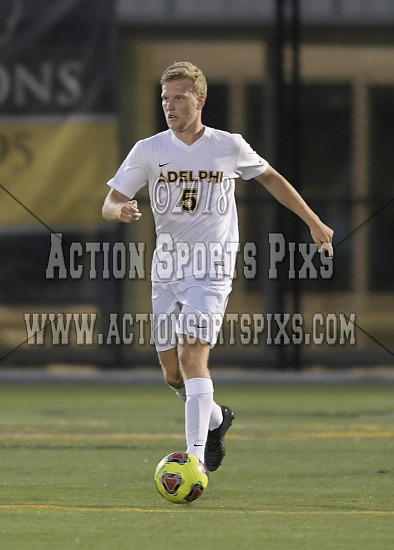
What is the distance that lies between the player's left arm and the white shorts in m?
0.48

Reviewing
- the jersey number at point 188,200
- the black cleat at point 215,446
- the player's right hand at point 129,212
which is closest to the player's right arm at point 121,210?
the player's right hand at point 129,212

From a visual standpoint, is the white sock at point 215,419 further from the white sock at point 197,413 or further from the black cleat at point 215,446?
the white sock at point 197,413

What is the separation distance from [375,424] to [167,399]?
9.20 feet

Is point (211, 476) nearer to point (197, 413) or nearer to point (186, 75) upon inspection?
point (197, 413)

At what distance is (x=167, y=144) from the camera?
300 inches

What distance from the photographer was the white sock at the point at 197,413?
288 inches

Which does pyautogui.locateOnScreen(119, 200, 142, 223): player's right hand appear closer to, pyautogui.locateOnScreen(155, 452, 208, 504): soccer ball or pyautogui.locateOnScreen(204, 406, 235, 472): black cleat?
pyautogui.locateOnScreen(155, 452, 208, 504): soccer ball

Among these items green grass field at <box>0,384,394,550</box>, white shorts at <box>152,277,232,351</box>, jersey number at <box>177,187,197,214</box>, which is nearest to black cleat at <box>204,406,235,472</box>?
green grass field at <box>0,384,394,550</box>

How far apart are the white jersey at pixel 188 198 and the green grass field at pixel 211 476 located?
1.13m

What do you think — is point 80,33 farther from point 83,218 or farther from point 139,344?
point 139,344

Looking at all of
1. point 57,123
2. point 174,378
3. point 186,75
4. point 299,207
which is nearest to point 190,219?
point 299,207

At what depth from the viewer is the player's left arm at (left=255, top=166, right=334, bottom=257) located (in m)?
7.66

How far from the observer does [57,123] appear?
15281mm

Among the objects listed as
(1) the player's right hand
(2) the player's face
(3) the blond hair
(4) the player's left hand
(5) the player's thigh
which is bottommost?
(5) the player's thigh
